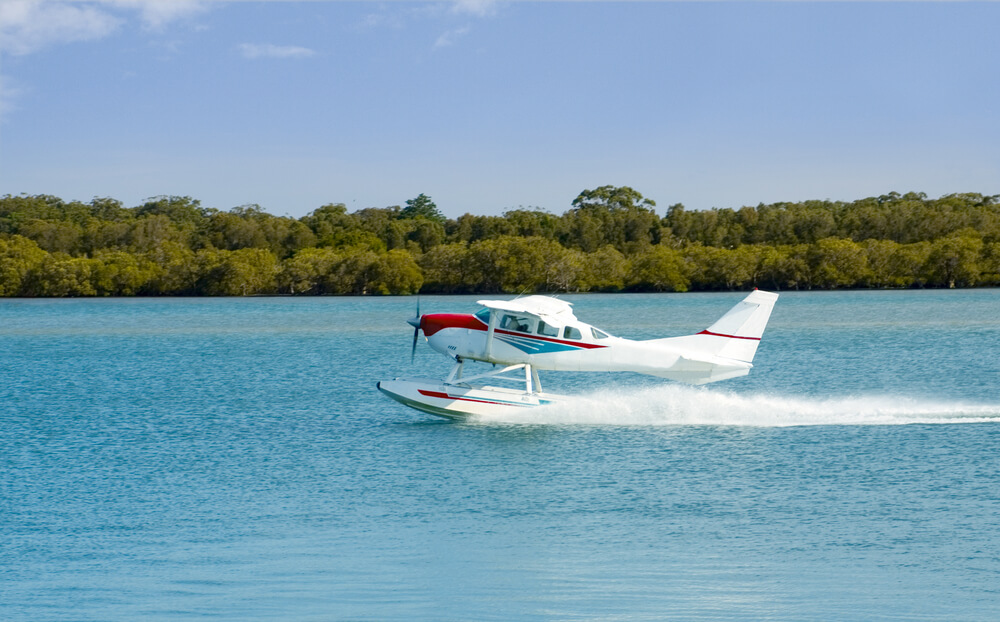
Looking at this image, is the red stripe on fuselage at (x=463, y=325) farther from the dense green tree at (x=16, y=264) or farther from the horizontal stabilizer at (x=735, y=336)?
the dense green tree at (x=16, y=264)

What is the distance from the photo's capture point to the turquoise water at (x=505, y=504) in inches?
422

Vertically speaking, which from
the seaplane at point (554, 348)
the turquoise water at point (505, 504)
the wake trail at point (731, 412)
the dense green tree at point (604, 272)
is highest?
the dense green tree at point (604, 272)

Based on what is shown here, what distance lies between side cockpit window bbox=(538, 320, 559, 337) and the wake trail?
5.51ft

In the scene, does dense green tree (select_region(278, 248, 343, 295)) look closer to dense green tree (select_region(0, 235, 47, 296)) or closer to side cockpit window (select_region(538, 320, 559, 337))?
dense green tree (select_region(0, 235, 47, 296))

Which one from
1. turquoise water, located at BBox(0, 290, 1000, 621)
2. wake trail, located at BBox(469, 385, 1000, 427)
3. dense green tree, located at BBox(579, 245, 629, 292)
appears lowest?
turquoise water, located at BBox(0, 290, 1000, 621)

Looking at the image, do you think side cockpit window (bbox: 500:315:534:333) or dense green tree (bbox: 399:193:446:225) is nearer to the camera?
side cockpit window (bbox: 500:315:534:333)

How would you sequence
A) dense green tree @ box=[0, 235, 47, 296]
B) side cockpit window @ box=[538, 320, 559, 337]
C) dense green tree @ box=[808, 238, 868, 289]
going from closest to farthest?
1. side cockpit window @ box=[538, 320, 559, 337]
2. dense green tree @ box=[808, 238, 868, 289]
3. dense green tree @ box=[0, 235, 47, 296]

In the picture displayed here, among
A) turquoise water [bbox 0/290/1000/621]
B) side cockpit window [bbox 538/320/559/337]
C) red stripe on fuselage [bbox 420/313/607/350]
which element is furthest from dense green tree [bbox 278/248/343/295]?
side cockpit window [bbox 538/320/559/337]

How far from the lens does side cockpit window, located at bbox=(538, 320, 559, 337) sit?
2048 centimetres

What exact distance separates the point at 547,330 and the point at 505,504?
614 centimetres

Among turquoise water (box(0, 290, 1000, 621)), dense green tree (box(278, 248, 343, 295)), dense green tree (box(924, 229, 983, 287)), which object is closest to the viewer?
turquoise water (box(0, 290, 1000, 621))

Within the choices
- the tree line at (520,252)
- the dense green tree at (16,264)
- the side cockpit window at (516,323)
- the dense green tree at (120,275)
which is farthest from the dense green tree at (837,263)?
the side cockpit window at (516,323)

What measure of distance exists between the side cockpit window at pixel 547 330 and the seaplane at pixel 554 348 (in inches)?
0.7

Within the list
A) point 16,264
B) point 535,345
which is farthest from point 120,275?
point 535,345
